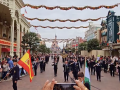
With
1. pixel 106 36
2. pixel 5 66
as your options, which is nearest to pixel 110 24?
pixel 106 36

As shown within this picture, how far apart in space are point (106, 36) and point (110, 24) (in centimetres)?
494

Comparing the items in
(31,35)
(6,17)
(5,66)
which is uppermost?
(6,17)

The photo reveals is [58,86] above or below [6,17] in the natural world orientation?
below

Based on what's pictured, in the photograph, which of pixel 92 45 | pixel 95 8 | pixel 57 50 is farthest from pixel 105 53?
pixel 57 50

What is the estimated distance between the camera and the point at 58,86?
11.0ft

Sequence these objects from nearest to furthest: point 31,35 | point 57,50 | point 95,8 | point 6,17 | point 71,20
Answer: point 95,8
point 71,20
point 6,17
point 31,35
point 57,50

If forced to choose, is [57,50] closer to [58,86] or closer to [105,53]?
[105,53]

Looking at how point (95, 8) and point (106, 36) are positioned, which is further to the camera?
point (106, 36)

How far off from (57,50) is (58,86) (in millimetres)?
121837

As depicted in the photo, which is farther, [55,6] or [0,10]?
[0,10]

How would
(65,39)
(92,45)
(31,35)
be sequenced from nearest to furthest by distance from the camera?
(31,35)
(92,45)
(65,39)

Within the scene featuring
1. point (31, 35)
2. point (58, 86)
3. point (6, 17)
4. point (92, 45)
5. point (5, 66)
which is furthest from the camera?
point (92, 45)

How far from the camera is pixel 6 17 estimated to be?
26922 millimetres

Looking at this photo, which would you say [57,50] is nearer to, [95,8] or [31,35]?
[31,35]
